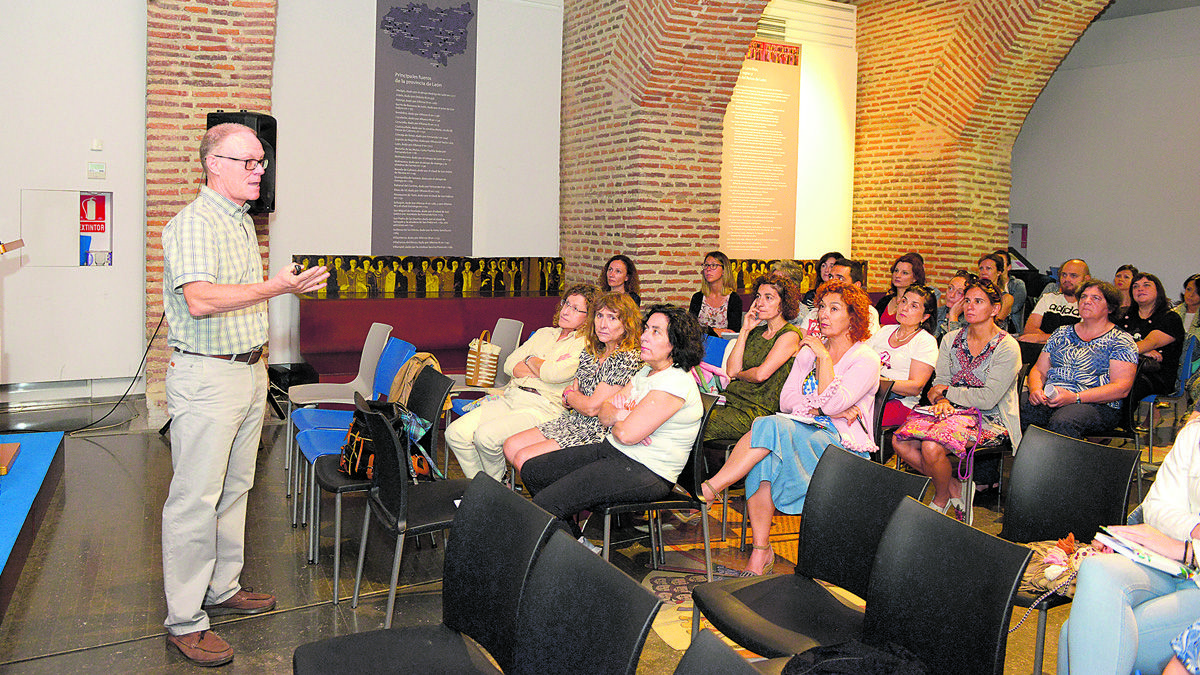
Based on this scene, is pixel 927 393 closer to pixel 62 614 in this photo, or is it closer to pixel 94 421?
pixel 62 614

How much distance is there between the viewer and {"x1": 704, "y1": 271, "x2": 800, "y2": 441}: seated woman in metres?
4.66

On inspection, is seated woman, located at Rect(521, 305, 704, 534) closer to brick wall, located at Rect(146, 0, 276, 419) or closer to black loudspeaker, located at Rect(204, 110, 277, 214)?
black loudspeaker, located at Rect(204, 110, 277, 214)

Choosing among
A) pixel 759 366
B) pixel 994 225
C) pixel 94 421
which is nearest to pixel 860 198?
pixel 994 225

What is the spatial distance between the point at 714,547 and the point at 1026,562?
100 inches

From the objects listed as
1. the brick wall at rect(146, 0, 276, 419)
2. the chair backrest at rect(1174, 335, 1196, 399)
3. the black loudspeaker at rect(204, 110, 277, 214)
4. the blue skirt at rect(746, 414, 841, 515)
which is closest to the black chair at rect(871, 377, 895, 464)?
the blue skirt at rect(746, 414, 841, 515)

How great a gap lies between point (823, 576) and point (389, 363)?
9.55 ft

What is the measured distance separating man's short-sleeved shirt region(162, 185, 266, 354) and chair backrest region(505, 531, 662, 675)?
5.00 ft

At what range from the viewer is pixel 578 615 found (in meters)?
1.95

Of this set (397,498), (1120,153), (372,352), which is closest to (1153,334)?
(372,352)

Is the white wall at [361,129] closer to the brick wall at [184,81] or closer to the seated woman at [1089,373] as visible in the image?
the brick wall at [184,81]

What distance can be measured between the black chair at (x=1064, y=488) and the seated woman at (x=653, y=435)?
1221 mm

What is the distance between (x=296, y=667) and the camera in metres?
2.19

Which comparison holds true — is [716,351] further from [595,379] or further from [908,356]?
[595,379]

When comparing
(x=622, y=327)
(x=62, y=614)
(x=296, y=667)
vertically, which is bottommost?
(x=62, y=614)
